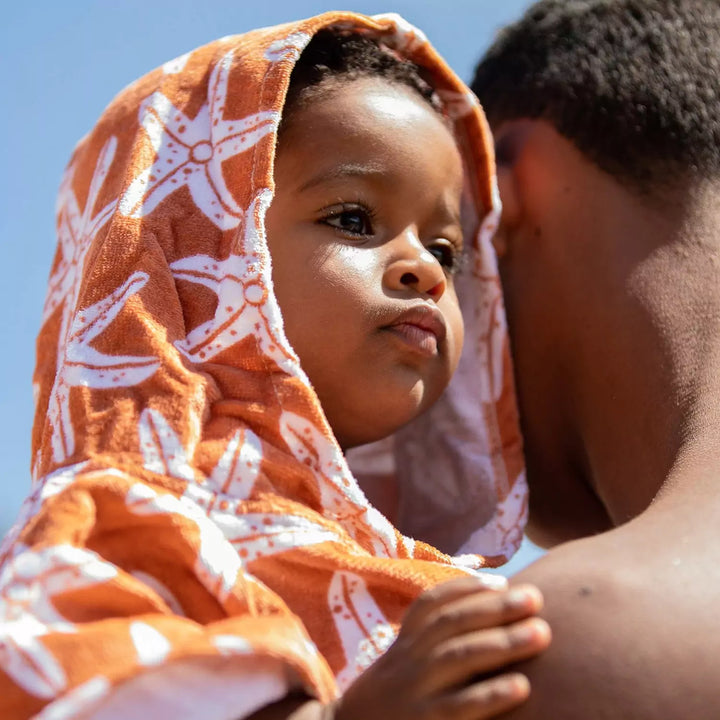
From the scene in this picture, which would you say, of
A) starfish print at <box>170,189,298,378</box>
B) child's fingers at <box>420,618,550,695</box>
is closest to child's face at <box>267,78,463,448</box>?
starfish print at <box>170,189,298,378</box>

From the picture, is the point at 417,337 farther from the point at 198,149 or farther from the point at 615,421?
the point at 198,149

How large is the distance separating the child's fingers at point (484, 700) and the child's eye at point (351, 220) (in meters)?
1.11

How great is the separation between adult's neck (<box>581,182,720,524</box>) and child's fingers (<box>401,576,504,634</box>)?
18.9 inches

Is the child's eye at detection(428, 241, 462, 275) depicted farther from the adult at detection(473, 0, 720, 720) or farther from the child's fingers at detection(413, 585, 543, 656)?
the child's fingers at detection(413, 585, 543, 656)

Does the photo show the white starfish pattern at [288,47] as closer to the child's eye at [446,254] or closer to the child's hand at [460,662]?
the child's eye at [446,254]

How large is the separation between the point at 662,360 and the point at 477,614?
77cm

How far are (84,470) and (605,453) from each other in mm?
1057

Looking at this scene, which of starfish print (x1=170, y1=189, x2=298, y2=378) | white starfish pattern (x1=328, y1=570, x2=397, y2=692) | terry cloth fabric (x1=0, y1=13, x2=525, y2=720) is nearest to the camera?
terry cloth fabric (x1=0, y1=13, x2=525, y2=720)

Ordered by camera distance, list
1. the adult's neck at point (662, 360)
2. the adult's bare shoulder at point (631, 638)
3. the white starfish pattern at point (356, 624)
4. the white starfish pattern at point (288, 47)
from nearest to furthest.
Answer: the adult's bare shoulder at point (631, 638) < the white starfish pattern at point (356, 624) < the adult's neck at point (662, 360) < the white starfish pattern at point (288, 47)

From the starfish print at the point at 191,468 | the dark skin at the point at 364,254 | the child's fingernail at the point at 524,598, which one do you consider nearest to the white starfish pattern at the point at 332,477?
the starfish print at the point at 191,468

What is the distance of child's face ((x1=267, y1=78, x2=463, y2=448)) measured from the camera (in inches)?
83.7

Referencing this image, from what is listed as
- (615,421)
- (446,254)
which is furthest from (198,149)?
(615,421)

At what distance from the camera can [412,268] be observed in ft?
7.27

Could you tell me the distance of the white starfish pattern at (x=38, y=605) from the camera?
136 centimetres
